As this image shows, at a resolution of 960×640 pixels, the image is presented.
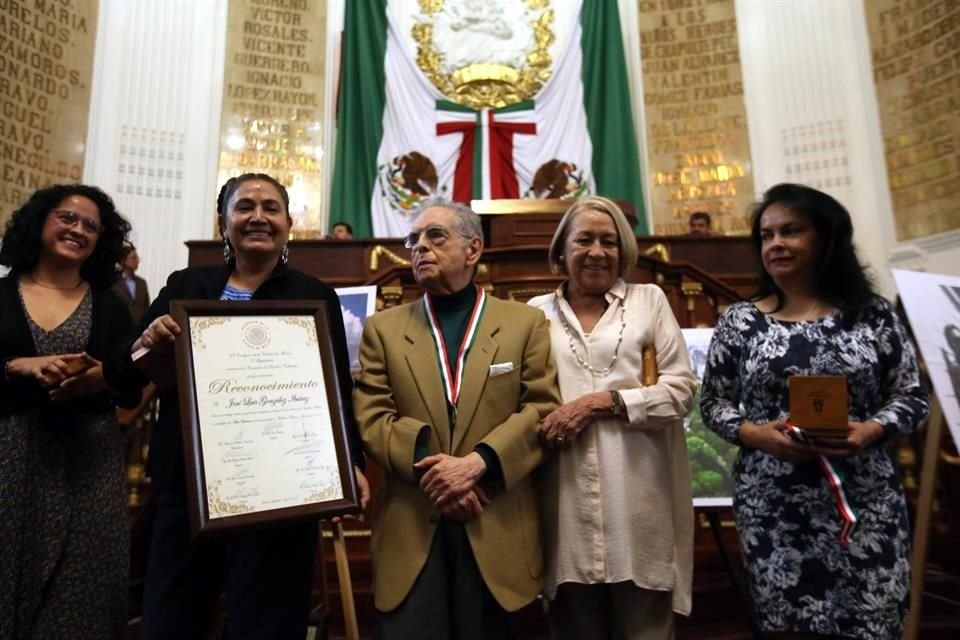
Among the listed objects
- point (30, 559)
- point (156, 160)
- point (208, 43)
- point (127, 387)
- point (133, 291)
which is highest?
point (208, 43)

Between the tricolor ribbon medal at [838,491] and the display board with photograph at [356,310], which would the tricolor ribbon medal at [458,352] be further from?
the display board with photograph at [356,310]

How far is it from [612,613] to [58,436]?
157cm

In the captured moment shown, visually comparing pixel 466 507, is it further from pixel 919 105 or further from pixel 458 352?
pixel 919 105

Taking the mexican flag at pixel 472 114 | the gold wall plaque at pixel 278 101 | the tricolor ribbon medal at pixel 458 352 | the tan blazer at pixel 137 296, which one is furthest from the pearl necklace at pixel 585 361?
the gold wall plaque at pixel 278 101

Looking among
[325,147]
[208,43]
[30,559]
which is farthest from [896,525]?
[208,43]

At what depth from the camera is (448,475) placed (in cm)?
161

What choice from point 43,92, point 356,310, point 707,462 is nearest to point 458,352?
point 707,462

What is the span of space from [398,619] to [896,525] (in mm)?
1236

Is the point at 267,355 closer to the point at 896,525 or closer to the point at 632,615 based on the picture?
the point at 632,615

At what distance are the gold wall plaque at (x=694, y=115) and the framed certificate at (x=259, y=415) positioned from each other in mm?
7061

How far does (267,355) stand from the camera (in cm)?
161

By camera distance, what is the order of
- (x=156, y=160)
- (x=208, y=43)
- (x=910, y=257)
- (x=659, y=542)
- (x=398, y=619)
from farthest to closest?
(x=208, y=43)
(x=156, y=160)
(x=910, y=257)
(x=659, y=542)
(x=398, y=619)

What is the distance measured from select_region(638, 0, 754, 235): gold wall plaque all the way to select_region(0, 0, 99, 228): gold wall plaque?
6.54 m

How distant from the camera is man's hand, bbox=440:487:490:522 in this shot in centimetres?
161
